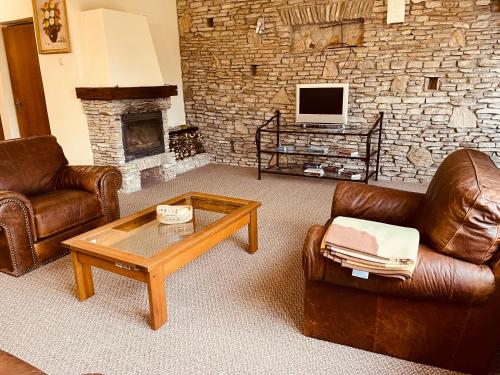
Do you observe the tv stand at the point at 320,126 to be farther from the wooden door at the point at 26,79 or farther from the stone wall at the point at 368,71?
the wooden door at the point at 26,79

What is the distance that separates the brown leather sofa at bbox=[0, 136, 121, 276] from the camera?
8.57 feet

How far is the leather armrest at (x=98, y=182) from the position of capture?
3131 millimetres

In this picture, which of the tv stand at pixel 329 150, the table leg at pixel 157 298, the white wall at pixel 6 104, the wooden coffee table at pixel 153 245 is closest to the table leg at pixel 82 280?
the wooden coffee table at pixel 153 245

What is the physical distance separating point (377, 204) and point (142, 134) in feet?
→ 11.4

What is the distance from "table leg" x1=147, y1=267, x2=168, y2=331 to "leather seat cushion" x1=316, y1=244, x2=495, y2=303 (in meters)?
0.99

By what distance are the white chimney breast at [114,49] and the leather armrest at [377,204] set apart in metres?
3.20

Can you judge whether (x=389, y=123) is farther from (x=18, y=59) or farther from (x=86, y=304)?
(x=18, y=59)

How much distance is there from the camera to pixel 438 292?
1.62m

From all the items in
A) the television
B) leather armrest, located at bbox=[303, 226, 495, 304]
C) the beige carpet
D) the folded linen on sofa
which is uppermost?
the television

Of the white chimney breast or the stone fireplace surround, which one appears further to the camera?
the stone fireplace surround

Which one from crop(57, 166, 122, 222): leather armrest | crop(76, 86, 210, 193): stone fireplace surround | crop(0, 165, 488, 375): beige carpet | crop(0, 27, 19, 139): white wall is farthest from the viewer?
crop(0, 27, 19, 139): white wall

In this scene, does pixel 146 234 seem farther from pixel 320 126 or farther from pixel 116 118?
pixel 320 126

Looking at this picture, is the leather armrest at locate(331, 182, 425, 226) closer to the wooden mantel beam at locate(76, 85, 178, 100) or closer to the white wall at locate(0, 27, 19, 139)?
the wooden mantel beam at locate(76, 85, 178, 100)

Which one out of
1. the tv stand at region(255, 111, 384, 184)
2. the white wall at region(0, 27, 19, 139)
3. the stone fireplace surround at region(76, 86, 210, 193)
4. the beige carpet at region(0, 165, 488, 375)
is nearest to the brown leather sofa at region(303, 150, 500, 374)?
the beige carpet at region(0, 165, 488, 375)
